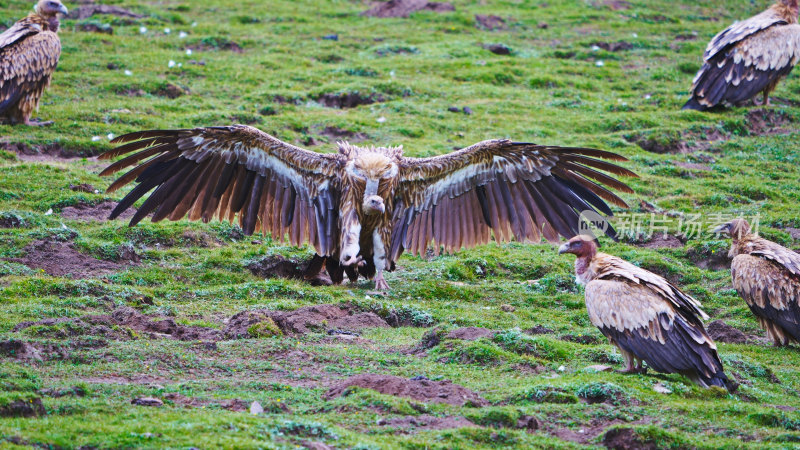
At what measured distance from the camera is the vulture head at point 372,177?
998 centimetres

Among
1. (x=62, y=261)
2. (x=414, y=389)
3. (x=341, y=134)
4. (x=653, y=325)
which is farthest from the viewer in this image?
(x=341, y=134)

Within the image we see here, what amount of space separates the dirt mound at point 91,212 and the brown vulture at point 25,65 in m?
3.71

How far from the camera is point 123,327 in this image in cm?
837

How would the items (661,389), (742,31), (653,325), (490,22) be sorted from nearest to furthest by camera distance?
(661,389) < (653,325) < (742,31) < (490,22)

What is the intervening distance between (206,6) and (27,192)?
14967 mm

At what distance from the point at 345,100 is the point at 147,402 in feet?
41.3

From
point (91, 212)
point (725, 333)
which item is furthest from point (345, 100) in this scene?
point (725, 333)

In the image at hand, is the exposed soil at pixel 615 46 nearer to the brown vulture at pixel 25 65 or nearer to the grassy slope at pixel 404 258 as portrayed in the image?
the grassy slope at pixel 404 258

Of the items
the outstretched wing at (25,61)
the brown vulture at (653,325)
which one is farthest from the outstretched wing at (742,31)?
the outstretched wing at (25,61)

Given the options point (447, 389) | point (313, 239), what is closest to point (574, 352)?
point (447, 389)

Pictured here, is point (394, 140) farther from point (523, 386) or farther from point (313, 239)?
point (523, 386)

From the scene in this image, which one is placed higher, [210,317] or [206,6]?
[206,6]

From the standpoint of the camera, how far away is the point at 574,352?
868 cm

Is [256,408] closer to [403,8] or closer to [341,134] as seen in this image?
[341,134]
